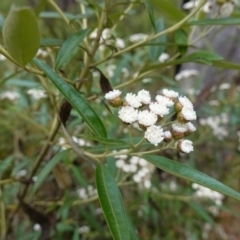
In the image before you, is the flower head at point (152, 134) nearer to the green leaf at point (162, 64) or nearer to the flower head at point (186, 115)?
the flower head at point (186, 115)

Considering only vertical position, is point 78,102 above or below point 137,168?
above

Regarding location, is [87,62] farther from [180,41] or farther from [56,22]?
[56,22]

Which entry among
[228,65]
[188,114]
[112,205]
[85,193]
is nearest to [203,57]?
[228,65]

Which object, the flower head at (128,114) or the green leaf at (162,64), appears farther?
the green leaf at (162,64)

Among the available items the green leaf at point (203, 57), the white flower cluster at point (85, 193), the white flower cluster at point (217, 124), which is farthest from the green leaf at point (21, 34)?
the white flower cluster at point (217, 124)

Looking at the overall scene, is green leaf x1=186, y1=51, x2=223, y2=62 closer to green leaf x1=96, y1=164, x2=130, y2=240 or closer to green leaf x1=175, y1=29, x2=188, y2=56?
green leaf x1=175, y1=29, x2=188, y2=56

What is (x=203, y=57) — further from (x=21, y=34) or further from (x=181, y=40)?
(x=21, y=34)
